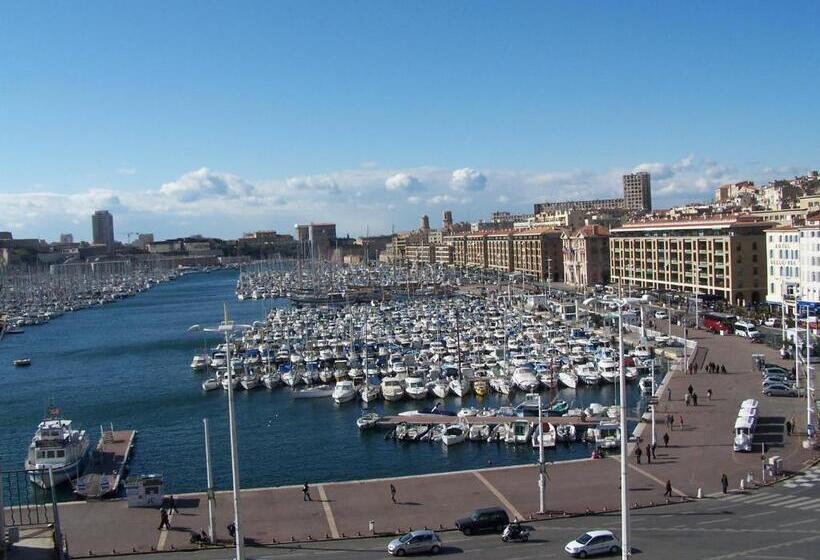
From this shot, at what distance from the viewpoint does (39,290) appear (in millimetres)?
95000

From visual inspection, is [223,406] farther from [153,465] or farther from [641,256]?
[641,256]

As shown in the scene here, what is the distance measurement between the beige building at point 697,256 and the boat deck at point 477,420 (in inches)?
976

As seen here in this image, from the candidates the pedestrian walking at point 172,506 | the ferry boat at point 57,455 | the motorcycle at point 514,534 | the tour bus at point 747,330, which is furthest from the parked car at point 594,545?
the tour bus at point 747,330

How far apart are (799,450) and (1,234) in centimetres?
20954

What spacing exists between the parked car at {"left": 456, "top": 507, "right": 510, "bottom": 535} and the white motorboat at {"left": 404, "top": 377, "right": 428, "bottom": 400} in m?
16.7

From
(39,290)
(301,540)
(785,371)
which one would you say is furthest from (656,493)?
(39,290)

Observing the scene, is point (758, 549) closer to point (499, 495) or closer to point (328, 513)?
point (499, 495)

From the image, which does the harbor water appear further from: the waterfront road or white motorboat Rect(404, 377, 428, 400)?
the waterfront road

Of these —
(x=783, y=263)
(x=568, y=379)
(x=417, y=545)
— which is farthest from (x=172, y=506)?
(x=783, y=263)

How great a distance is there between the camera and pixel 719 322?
128ft

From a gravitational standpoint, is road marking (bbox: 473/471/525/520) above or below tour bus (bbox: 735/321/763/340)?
below

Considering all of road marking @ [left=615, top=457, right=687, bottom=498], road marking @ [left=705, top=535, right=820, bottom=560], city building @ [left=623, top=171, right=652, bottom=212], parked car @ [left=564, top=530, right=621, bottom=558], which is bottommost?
road marking @ [left=615, top=457, right=687, bottom=498]

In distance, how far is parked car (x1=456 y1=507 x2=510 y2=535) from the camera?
14.2m

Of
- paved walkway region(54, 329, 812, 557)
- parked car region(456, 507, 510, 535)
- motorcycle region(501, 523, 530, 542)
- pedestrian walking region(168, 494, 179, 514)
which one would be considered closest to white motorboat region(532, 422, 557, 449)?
paved walkway region(54, 329, 812, 557)
